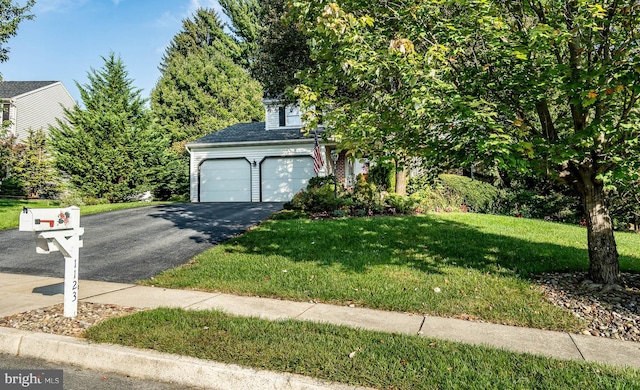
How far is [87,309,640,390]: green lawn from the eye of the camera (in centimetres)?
274

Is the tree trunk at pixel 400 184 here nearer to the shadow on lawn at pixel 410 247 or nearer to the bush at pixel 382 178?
the bush at pixel 382 178

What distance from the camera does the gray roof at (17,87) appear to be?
26062mm

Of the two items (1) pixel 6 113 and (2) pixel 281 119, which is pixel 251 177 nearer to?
(2) pixel 281 119

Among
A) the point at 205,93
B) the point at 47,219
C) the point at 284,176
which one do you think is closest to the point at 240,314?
the point at 47,219

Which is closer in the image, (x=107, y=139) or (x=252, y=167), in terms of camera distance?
(x=107, y=139)

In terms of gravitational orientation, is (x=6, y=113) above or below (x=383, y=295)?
above

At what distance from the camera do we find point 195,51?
40.3 m

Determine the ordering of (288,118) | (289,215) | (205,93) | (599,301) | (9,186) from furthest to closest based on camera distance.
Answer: (205,93) < (9,186) < (288,118) < (289,215) < (599,301)

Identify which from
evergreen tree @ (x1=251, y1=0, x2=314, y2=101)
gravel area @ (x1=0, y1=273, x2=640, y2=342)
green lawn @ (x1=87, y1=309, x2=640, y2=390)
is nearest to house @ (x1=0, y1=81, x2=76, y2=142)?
evergreen tree @ (x1=251, y1=0, x2=314, y2=101)

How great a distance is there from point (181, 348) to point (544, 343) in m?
3.43

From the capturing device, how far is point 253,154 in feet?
63.5

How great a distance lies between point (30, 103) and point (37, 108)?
2.45ft

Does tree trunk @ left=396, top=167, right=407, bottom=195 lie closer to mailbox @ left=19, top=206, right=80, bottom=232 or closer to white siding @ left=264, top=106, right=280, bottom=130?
white siding @ left=264, top=106, right=280, bottom=130

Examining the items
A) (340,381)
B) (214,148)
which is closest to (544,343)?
(340,381)
